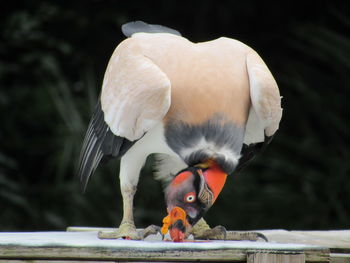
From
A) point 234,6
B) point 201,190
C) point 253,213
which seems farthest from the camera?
point 234,6

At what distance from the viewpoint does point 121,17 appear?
6.04 m

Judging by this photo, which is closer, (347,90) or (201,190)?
(201,190)

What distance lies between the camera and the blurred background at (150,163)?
5.52 meters

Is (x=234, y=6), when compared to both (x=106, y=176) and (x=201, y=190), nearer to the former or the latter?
(x=106, y=176)

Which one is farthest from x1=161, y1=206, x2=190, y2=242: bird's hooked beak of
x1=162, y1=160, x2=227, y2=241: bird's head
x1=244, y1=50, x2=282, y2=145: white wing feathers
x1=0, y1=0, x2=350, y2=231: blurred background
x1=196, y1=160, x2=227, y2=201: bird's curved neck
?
x1=0, y1=0, x2=350, y2=231: blurred background

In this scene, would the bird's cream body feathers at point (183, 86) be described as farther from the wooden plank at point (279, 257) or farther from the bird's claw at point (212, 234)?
the wooden plank at point (279, 257)

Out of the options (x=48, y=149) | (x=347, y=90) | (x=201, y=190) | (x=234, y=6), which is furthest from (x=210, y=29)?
(x=201, y=190)

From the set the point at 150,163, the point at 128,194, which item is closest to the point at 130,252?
the point at 128,194

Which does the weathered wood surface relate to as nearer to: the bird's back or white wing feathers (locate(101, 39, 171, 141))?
the bird's back

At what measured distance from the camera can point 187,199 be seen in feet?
9.13

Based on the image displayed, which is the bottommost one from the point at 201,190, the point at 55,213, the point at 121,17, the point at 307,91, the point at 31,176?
the point at 201,190

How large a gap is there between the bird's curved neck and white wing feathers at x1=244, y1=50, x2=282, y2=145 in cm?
31

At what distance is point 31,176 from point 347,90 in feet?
7.90

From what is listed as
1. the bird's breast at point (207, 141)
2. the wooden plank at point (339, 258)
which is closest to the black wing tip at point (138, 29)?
the bird's breast at point (207, 141)
